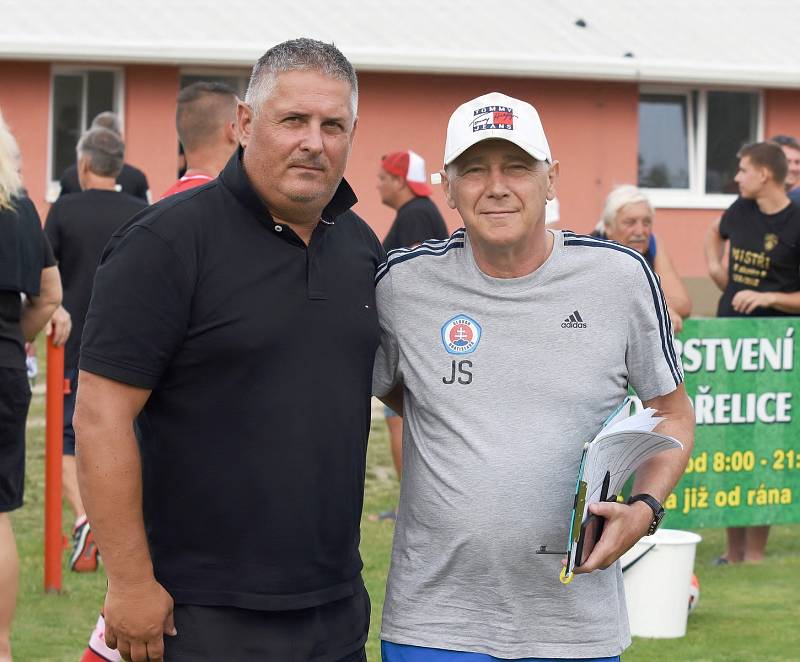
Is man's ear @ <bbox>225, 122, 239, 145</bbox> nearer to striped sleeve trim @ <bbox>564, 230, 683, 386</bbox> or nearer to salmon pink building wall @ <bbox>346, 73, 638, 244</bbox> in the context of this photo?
striped sleeve trim @ <bbox>564, 230, 683, 386</bbox>

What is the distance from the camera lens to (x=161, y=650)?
3217mm

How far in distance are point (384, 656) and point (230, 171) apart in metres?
1.21

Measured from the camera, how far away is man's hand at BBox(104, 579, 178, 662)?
3.15 m

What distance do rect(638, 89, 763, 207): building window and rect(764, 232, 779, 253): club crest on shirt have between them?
12.5m

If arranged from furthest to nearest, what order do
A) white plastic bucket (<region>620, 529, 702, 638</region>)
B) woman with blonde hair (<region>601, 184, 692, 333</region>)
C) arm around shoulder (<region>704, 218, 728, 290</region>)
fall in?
arm around shoulder (<region>704, 218, 728, 290</region>)
woman with blonde hair (<region>601, 184, 692, 333</region>)
white plastic bucket (<region>620, 529, 702, 638</region>)

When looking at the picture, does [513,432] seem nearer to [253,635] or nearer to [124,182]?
[253,635]

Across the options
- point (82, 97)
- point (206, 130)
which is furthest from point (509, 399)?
point (82, 97)

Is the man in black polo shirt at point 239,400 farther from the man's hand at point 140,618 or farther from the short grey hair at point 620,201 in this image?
the short grey hair at point 620,201

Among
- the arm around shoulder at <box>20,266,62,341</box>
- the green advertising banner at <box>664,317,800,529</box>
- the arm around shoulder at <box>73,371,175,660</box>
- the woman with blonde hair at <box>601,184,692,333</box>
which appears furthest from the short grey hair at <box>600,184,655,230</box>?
the arm around shoulder at <box>73,371,175,660</box>

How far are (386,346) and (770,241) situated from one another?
18.3ft

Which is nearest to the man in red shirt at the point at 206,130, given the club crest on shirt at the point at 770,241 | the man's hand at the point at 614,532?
the man's hand at the point at 614,532

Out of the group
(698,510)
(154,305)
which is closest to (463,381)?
(154,305)

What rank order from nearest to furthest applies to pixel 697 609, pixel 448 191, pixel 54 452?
pixel 448 191 < pixel 54 452 < pixel 697 609

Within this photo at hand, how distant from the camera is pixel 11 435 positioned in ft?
17.4
